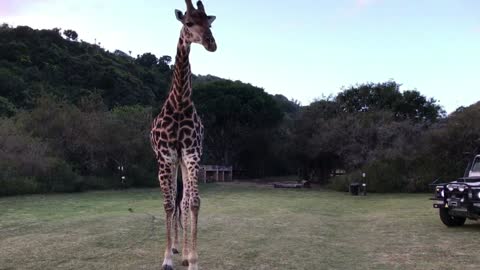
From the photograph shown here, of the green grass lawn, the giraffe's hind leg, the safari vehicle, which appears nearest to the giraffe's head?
the giraffe's hind leg

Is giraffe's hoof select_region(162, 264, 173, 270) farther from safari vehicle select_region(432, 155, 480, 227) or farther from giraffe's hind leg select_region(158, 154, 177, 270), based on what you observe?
safari vehicle select_region(432, 155, 480, 227)

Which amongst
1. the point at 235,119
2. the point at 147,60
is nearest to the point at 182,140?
the point at 235,119

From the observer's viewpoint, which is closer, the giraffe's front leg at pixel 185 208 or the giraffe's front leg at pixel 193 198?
the giraffe's front leg at pixel 193 198

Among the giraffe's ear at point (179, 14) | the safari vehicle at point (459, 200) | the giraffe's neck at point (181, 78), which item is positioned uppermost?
the giraffe's ear at point (179, 14)

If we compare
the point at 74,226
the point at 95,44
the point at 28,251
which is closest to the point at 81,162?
the point at 74,226

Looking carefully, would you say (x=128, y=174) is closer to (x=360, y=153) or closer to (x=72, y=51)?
(x=360, y=153)

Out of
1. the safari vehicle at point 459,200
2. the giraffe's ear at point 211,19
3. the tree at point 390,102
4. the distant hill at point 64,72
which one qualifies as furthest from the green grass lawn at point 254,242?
the distant hill at point 64,72

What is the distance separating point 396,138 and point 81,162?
1706cm

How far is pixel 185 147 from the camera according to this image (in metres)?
6.20

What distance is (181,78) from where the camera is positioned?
6398 millimetres

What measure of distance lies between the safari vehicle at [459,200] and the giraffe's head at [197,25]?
703cm

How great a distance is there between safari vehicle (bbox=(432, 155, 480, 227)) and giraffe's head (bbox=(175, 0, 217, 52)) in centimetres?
703

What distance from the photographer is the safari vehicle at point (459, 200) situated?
9.94 meters

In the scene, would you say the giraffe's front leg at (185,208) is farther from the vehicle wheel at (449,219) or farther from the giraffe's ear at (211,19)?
the vehicle wheel at (449,219)
